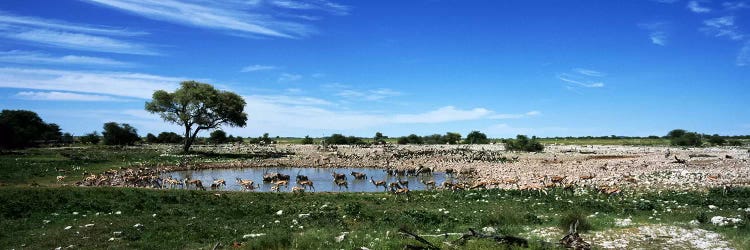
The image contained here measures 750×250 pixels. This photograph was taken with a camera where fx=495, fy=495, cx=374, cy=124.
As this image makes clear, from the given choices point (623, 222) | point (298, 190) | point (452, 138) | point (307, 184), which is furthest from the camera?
point (452, 138)

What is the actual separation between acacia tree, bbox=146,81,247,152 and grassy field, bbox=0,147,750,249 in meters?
41.9

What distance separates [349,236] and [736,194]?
61.1 feet

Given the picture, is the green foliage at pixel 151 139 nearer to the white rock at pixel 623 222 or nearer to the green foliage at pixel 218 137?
the green foliage at pixel 218 137

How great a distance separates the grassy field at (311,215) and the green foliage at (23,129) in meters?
45.7

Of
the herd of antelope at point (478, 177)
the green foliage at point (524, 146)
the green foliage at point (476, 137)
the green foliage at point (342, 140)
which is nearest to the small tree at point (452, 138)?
the green foliage at point (476, 137)

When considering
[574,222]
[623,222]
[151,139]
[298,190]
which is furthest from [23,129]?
[623,222]

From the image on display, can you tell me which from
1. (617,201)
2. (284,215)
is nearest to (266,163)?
(284,215)

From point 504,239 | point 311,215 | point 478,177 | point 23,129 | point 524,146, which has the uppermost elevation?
point 23,129

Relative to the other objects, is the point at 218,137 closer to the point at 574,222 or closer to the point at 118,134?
the point at 118,134

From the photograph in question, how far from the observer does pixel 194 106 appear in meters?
66.2

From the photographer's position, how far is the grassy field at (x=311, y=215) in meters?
14.5

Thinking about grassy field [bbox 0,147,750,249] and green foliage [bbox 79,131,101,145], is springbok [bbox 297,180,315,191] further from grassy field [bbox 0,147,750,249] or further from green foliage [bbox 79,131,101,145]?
green foliage [bbox 79,131,101,145]

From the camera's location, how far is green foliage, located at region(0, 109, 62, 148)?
200 feet

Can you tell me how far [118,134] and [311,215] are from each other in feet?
275
